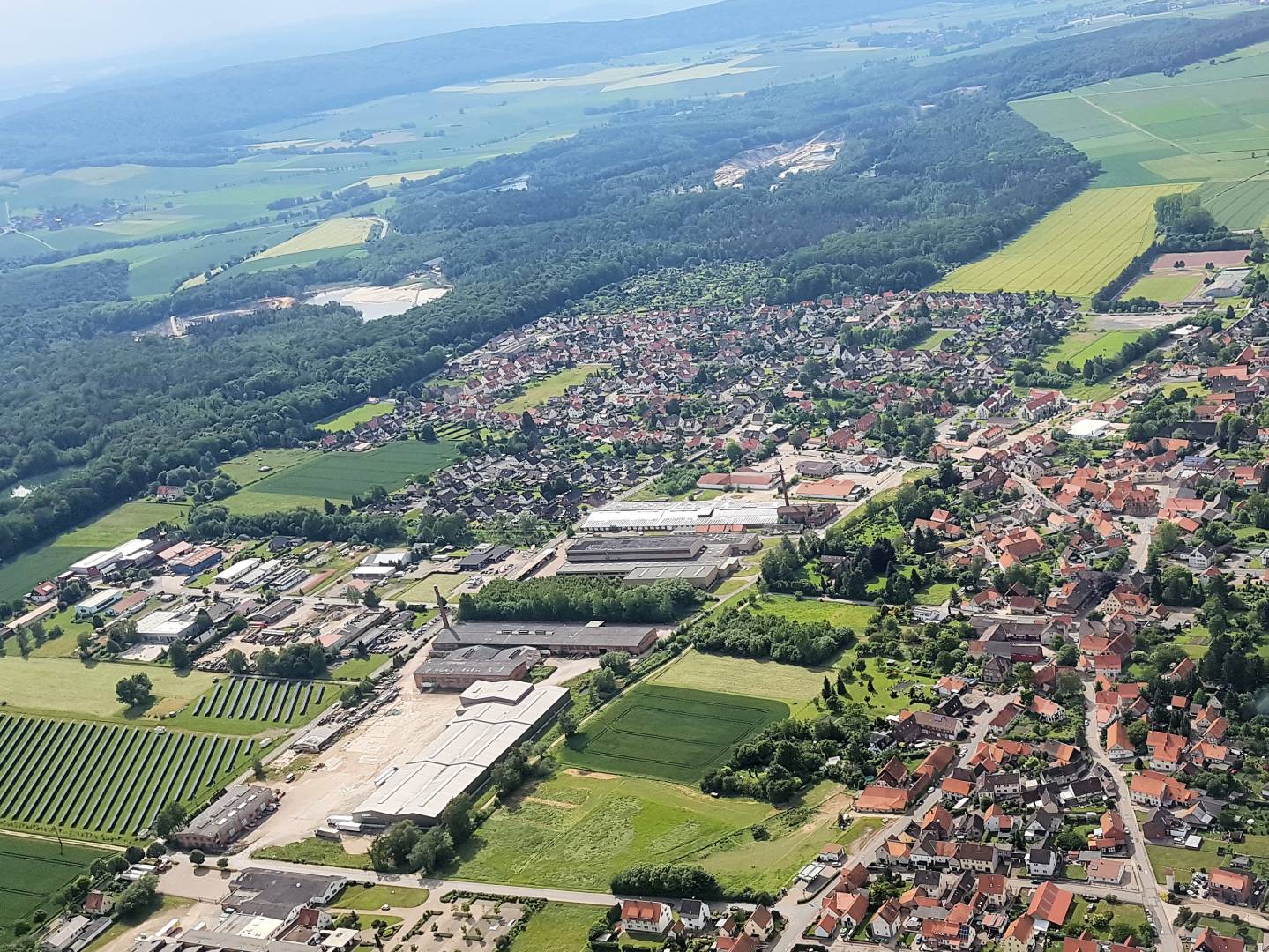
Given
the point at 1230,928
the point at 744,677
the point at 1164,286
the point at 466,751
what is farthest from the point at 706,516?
the point at 1164,286

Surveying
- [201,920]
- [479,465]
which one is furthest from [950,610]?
[479,465]

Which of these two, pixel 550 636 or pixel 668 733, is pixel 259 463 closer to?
pixel 550 636

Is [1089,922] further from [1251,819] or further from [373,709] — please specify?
[373,709]

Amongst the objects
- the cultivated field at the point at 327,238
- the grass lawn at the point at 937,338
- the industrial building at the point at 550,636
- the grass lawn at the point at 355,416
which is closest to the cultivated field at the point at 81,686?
the industrial building at the point at 550,636

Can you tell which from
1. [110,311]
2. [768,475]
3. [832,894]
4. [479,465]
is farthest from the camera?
[110,311]

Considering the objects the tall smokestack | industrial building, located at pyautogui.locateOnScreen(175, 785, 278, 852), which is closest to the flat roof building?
the tall smokestack

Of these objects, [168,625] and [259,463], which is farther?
[259,463]
